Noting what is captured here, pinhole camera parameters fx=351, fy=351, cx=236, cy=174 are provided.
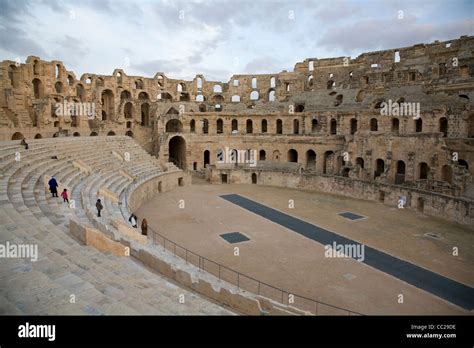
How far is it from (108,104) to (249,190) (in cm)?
2209

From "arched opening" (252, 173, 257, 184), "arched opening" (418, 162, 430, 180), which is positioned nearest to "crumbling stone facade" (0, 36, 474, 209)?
"arched opening" (418, 162, 430, 180)

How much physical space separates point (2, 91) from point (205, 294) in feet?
97.3

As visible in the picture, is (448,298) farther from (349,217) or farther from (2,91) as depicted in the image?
(2,91)

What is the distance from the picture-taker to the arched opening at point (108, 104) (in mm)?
39556

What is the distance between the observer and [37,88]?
1351 inches

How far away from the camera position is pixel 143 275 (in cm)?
880

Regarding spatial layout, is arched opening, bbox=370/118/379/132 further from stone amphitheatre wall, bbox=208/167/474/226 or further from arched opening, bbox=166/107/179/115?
arched opening, bbox=166/107/179/115

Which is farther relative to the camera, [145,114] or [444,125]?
[145,114]

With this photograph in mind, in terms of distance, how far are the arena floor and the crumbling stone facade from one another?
4.69 meters

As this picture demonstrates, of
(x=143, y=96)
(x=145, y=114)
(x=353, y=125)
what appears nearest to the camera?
(x=353, y=125)

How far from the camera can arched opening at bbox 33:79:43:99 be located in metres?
34.0

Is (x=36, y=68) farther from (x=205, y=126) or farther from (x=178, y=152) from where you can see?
(x=205, y=126)

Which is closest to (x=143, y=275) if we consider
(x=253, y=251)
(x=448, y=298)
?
(x=253, y=251)

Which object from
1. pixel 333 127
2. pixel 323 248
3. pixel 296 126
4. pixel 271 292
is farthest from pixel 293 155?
pixel 271 292
